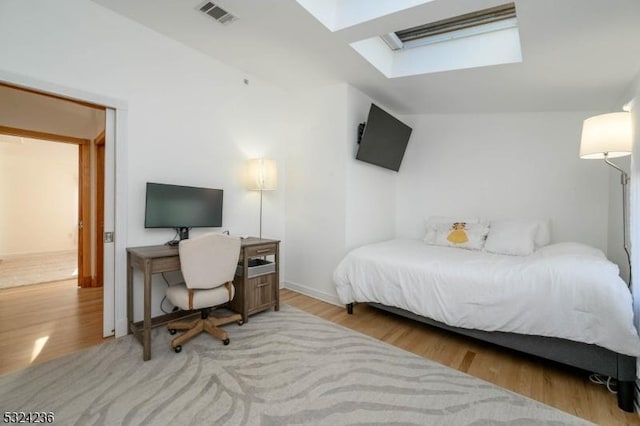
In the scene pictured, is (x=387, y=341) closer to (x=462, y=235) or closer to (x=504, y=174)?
(x=462, y=235)

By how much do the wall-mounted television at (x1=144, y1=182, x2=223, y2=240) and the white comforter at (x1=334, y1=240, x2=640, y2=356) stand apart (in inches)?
58.3

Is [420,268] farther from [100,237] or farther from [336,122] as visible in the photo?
[100,237]

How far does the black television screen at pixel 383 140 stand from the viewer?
3098 millimetres

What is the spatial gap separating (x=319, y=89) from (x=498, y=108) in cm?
216

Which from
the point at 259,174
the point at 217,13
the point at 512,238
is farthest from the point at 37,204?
the point at 512,238

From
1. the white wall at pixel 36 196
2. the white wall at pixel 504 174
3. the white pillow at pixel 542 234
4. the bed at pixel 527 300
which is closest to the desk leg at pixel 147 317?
the bed at pixel 527 300

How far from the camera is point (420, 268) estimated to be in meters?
2.38

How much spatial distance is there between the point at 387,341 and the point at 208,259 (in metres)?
1.66

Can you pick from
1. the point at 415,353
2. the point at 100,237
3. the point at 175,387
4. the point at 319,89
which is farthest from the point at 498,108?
the point at 100,237

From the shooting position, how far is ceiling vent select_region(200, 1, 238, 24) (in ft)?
6.68

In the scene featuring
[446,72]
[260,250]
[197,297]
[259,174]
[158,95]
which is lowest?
[197,297]

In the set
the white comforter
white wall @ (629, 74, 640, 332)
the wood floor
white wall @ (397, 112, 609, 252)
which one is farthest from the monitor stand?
white wall @ (629, 74, 640, 332)

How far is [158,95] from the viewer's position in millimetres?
2551

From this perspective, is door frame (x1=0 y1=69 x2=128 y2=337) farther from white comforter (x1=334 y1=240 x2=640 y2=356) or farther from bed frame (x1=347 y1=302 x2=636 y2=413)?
bed frame (x1=347 y1=302 x2=636 y2=413)
